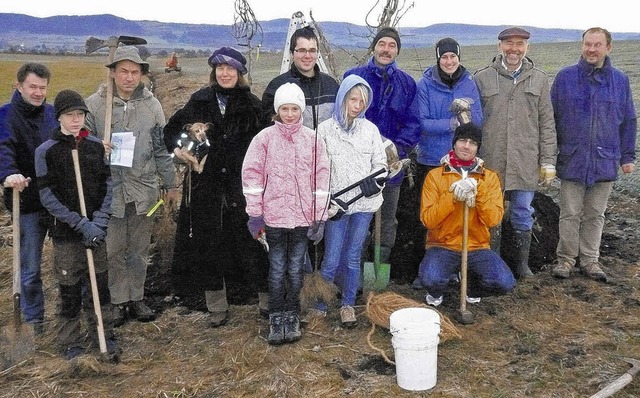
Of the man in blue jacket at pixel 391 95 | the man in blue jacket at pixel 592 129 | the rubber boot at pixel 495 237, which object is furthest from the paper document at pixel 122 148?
the man in blue jacket at pixel 592 129

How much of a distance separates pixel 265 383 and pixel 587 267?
3588 millimetres

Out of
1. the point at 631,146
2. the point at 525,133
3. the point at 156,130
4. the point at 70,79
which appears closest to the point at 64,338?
the point at 156,130

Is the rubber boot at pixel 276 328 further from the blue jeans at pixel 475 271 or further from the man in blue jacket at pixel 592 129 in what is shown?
the man in blue jacket at pixel 592 129

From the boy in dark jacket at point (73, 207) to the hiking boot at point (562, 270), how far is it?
414 cm

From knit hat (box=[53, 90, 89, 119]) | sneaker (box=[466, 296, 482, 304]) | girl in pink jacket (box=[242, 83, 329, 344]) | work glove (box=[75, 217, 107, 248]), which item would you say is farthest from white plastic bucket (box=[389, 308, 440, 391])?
knit hat (box=[53, 90, 89, 119])

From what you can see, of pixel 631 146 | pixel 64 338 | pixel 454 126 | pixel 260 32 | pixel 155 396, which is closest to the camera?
pixel 155 396

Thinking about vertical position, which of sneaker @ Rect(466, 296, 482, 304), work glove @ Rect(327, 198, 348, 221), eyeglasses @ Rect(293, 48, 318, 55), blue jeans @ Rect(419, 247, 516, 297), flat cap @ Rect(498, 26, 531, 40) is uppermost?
flat cap @ Rect(498, 26, 531, 40)

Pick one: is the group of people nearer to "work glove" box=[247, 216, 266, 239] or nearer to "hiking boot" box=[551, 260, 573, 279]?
"work glove" box=[247, 216, 266, 239]

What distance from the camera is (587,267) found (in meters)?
5.70

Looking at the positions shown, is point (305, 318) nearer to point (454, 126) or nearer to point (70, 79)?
point (454, 126)

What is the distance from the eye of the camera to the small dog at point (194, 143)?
439 cm

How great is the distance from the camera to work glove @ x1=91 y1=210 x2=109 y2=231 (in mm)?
4062

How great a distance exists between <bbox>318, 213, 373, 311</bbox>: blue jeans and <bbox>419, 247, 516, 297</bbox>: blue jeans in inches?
26.2

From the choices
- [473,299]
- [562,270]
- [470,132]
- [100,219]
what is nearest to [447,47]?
[470,132]
